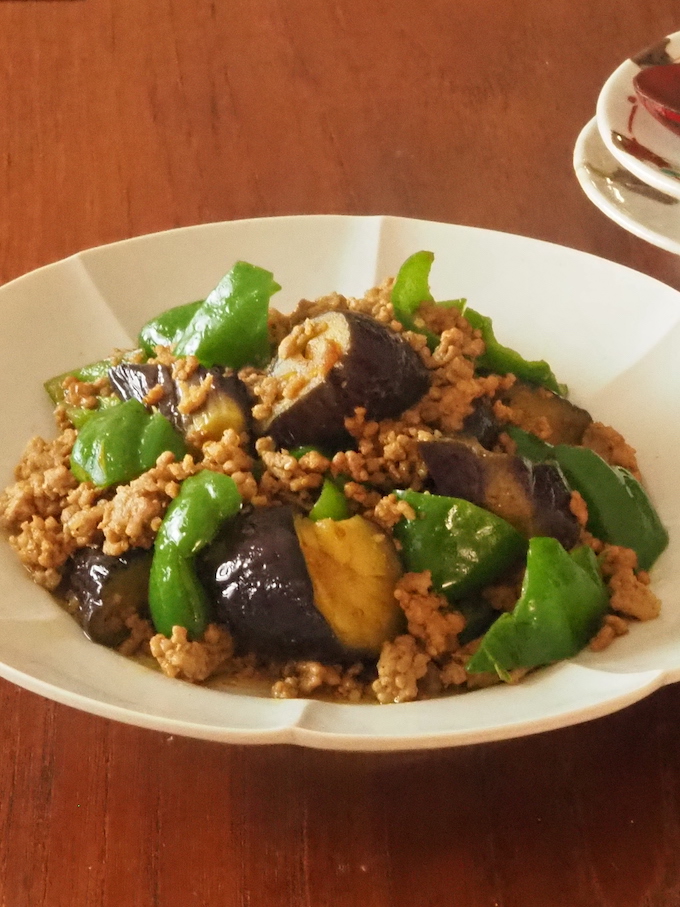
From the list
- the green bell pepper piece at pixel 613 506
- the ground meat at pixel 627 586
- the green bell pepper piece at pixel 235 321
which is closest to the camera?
the ground meat at pixel 627 586

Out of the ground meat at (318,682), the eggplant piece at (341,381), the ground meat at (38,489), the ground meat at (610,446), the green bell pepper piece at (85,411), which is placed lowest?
the ground meat at (610,446)

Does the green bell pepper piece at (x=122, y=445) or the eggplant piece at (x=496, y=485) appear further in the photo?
the green bell pepper piece at (x=122, y=445)

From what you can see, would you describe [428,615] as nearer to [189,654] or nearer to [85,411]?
[189,654]

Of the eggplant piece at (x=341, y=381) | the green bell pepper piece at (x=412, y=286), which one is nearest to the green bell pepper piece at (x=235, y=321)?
the eggplant piece at (x=341, y=381)

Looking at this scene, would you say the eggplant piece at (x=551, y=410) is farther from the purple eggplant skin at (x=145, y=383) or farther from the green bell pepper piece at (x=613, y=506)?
the purple eggplant skin at (x=145, y=383)

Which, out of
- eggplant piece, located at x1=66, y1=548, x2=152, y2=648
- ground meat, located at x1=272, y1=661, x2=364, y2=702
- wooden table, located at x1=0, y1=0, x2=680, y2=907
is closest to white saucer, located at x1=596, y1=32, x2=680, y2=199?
wooden table, located at x1=0, y1=0, x2=680, y2=907

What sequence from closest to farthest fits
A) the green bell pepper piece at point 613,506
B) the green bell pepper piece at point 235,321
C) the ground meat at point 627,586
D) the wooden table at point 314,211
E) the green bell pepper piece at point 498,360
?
1. the wooden table at point 314,211
2. the ground meat at point 627,586
3. the green bell pepper piece at point 613,506
4. the green bell pepper piece at point 235,321
5. the green bell pepper piece at point 498,360
